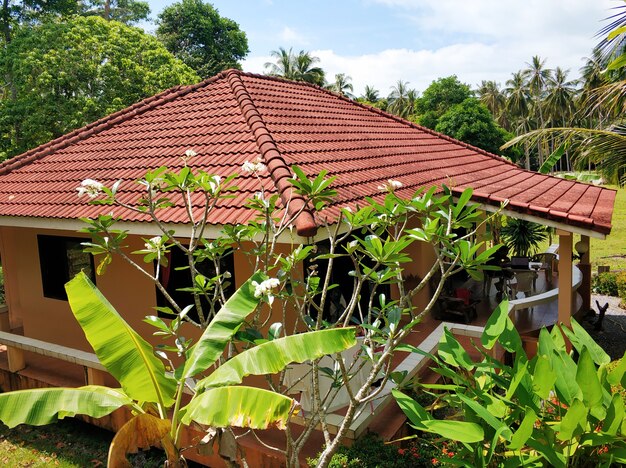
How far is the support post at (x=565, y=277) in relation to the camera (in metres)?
7.69

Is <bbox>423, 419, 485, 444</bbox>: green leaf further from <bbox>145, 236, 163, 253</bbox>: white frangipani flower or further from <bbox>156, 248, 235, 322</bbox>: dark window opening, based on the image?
<bbox>156, 248, 235, 322</bbox>: dark window opening

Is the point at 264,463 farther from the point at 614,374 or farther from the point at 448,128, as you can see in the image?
the point at 448,128

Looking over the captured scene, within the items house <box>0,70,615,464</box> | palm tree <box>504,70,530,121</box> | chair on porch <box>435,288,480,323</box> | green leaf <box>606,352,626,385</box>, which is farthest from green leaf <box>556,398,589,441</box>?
palm tree <box>504,70,530,121</box>

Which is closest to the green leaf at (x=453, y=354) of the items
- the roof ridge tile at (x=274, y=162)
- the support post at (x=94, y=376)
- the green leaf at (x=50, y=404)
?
the roof ridge tile at (x=274, y=162)

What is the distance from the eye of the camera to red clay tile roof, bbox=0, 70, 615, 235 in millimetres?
7395

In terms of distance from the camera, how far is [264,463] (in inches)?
221

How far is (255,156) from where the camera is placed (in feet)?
24.1

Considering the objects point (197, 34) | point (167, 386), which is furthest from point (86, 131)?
point (197, 34)

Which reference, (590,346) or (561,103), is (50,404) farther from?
(561,103)

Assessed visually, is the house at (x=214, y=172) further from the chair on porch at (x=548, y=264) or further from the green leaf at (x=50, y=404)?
the green leaf at (x=50, y=404)

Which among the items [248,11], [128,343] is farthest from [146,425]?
[248,11]

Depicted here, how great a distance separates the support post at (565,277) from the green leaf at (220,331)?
18.9ft

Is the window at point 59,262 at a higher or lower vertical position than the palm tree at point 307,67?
lower

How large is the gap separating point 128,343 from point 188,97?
861 centimetres
